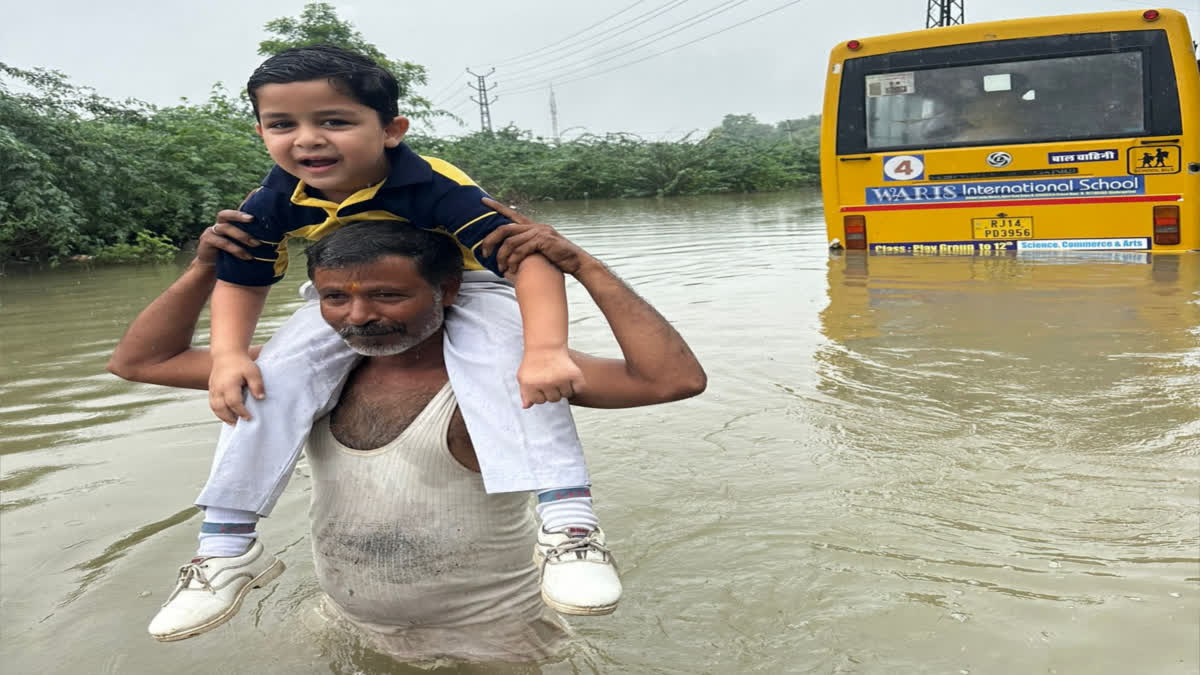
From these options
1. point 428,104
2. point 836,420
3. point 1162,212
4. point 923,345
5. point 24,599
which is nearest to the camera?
point 24,599

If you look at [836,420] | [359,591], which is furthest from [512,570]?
[836,420]

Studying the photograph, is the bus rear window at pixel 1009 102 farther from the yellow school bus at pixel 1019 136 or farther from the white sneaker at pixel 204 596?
the white sneaker at pixel 204 596

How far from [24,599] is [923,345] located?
5016mm

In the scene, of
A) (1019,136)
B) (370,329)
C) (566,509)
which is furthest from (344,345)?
(1019,136)

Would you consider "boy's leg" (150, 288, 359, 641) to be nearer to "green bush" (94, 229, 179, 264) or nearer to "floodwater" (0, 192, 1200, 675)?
"floodwater" (0, 192, 1200, 675)

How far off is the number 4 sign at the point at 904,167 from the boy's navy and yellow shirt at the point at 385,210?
730 centimetres

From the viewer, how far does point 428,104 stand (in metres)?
30.8

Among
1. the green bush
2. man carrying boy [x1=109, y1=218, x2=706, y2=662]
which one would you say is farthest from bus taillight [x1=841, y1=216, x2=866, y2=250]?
the green bush

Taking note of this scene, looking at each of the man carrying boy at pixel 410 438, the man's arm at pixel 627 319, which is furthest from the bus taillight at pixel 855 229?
the man's arm at pixel 627 319

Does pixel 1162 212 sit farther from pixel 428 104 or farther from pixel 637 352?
pixel 428 104

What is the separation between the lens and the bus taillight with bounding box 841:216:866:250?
9.62m

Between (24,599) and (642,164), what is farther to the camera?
(642,164)

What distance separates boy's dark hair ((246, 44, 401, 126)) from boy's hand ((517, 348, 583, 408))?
723 mm

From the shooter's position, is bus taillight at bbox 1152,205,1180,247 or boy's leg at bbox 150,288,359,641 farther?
bus taillight at bbox 1152,205,1180,247
